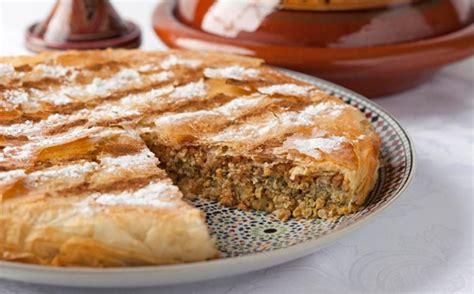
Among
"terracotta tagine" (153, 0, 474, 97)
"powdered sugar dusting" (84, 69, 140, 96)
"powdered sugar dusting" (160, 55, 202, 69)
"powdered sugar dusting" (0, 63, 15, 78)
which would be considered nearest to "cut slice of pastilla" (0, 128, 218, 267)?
"powdered sugar dusting" (84, 69, 140, 96)

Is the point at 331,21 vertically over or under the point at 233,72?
over

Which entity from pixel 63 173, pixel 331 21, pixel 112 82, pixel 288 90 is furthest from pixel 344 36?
pixel 63 173

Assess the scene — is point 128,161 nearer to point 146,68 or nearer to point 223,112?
point 223,112

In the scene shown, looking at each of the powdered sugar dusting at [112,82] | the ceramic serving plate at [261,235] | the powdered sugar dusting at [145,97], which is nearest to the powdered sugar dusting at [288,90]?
the ceramic serving plate at [261,235]

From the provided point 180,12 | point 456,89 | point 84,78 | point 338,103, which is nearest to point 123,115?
point 84,78

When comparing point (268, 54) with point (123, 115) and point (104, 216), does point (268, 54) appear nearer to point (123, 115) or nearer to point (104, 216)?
point (123, 115)

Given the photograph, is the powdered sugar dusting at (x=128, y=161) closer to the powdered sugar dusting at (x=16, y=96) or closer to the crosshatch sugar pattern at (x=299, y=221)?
the crosshatch sugar pattern at (x=299, y=221)

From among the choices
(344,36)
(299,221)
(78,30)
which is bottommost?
(299,221)
